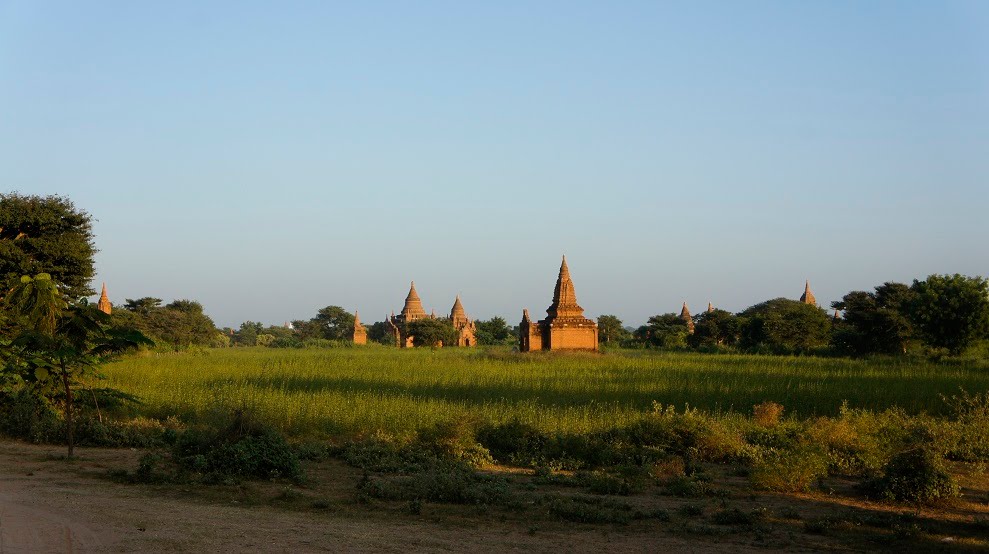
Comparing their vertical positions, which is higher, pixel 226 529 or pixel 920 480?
pixel 920 480

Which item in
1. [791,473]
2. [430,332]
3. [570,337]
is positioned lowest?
[791,473]

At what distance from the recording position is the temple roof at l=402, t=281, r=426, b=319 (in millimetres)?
76500

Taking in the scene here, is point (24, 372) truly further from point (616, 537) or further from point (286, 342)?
point (286, 342)

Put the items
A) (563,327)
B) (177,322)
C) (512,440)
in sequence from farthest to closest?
(177,322) → (563,327) → (512,440)

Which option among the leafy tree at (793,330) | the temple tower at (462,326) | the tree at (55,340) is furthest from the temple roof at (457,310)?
the tree at (55,340)

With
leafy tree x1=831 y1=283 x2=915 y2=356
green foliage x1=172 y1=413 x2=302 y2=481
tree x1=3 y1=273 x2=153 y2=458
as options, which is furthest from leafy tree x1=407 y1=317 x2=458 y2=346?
green foliage x1=172 y1=413 x2=302 y2=481

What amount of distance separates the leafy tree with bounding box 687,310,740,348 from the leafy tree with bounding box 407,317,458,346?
1813 centimetres

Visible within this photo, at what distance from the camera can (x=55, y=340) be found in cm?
1198

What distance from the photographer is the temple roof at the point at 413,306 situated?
7650 cm

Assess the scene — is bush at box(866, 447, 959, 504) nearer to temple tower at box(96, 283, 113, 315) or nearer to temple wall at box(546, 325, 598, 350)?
temple wall at box(546, 325, 598, 350)

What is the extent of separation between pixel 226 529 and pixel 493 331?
230 feet

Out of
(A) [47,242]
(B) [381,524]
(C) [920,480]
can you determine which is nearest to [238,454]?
(B) [381,524]

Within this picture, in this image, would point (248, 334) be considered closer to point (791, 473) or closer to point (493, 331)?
point (493, 331)

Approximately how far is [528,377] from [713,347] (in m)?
27.2
